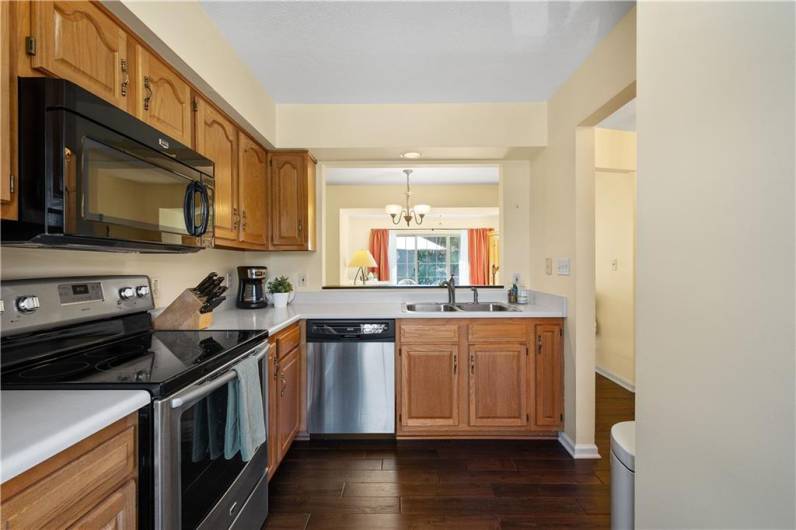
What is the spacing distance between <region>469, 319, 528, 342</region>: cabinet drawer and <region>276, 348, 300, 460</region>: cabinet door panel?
45.5 inches

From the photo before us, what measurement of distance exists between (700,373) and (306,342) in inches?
86.2

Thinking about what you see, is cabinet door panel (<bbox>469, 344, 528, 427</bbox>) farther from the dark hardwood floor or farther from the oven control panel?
the oven control panel

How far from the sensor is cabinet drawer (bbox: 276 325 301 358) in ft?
6.88

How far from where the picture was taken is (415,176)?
18.1 ft

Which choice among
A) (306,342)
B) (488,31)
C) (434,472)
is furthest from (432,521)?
(488,31)

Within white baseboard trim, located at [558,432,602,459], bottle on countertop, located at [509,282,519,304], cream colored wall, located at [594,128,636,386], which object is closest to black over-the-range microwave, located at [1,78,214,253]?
bottle on countertop, located at [509,282,519,304]

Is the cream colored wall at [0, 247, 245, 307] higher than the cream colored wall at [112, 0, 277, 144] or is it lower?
lower

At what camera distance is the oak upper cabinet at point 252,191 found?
2408 mm

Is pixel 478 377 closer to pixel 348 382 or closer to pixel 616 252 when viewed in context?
pixel 348 382

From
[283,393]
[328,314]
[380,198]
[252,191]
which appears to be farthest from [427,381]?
[380,198]

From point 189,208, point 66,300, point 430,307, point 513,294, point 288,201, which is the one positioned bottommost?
point 430,307

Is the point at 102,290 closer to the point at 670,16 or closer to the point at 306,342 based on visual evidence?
the point at 306,342

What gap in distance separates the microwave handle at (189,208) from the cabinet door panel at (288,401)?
902mm

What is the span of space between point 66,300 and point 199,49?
1193mm
